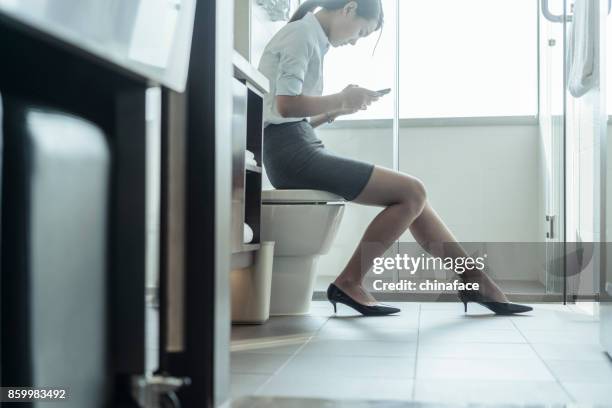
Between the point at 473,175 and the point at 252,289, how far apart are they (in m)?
1.28

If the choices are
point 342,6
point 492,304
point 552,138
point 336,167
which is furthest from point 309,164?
point 552,138

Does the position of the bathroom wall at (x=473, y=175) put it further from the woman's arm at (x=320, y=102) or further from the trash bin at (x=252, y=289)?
the trash bin at (x=252, y=289)

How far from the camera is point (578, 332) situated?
185cm

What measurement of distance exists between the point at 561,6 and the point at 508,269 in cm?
104

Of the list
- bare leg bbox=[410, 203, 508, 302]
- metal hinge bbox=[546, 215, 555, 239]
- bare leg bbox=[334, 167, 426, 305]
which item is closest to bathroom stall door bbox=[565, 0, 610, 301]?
metal hinge bbox=[546, 215, 555, 239]

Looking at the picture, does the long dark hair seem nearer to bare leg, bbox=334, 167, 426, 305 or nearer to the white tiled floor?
bare leg, bbox=334, 167, 426, 305

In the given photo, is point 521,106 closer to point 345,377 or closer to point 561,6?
point 561,6

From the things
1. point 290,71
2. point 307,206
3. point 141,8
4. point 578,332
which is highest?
point 290,71

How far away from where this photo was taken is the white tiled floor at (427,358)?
115 cm

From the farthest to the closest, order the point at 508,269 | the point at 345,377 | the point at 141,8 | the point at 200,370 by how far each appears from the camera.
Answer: the point at 508,269, the point at 345,377, the point at 200,370, the point at 141,8

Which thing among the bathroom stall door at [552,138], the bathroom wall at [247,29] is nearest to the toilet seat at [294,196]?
the bathroom wall at [247,29]

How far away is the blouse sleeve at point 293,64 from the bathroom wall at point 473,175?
73 centimetres

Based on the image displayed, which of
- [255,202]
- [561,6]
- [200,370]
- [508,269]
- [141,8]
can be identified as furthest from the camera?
[508,269]

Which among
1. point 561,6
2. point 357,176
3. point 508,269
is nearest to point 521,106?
point 561,6
